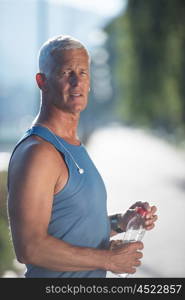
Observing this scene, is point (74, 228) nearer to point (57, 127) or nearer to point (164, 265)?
point (57, 127)

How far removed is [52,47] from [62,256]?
23.6 inches

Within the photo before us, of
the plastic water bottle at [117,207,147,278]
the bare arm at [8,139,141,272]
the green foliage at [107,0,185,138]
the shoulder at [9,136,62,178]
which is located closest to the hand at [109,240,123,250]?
the plastic water bottle at [117,207,147,278]

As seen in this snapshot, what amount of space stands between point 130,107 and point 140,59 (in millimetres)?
1769

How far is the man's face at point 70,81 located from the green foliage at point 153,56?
44.7ft

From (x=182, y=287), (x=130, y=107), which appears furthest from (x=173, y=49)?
(x=182, y=287)

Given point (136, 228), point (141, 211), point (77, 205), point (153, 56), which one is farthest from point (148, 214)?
point (153, 56)

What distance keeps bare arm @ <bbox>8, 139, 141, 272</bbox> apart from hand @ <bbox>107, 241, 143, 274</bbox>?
0.12 meters

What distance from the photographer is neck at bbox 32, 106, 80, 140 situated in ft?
6.23

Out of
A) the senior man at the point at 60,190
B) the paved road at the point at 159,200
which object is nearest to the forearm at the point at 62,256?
the senior man at the point at 60,190

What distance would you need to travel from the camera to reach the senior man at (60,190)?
1746 millimetres

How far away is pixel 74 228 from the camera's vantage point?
1.84 m

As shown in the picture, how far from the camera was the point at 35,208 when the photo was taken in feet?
5.73

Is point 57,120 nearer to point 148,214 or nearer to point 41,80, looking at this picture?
point 41,80

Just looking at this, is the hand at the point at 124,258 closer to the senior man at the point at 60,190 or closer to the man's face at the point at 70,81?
the senior man at the point at 60,190
